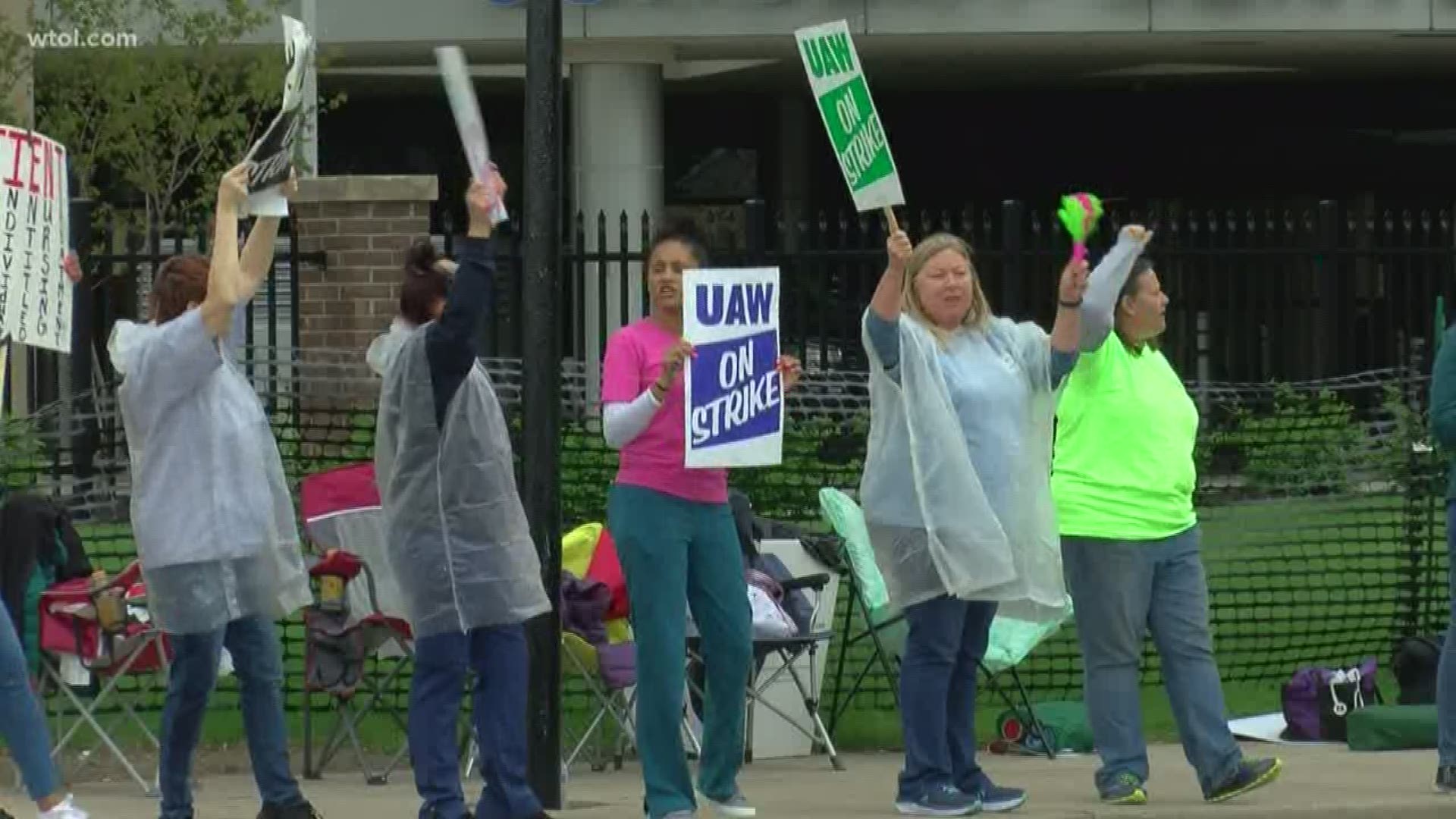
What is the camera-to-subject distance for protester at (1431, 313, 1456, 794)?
Result: 31.7 feet

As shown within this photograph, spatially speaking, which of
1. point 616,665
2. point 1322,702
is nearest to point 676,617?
point 616,665

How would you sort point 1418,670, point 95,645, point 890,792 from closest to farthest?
point 95,645 → point 890,792 → point 1418,670

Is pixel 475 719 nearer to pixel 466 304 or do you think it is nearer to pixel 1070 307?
pixel 466 304

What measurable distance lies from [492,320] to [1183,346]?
599 centimetres

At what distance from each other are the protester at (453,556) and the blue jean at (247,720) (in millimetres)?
415

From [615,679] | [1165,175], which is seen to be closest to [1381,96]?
[1165,175]

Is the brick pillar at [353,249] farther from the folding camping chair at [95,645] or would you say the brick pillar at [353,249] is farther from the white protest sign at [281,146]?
the white protest sign at [281,146]

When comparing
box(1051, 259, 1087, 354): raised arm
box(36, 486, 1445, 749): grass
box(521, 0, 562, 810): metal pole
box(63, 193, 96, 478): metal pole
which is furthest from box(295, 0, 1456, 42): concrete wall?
box(1051, 259, 1087, 354): raised arm

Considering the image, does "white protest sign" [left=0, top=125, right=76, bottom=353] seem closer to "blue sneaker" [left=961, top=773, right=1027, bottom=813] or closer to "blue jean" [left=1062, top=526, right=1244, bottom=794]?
"blue sneaker" [left=961, top=773, right=1027, bottom=813]

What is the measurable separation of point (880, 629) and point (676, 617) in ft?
7.63

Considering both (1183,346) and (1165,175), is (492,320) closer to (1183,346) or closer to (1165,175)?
(1183,346)

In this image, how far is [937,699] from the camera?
9359mm

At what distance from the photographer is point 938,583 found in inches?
368

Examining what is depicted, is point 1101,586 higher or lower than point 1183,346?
lower
